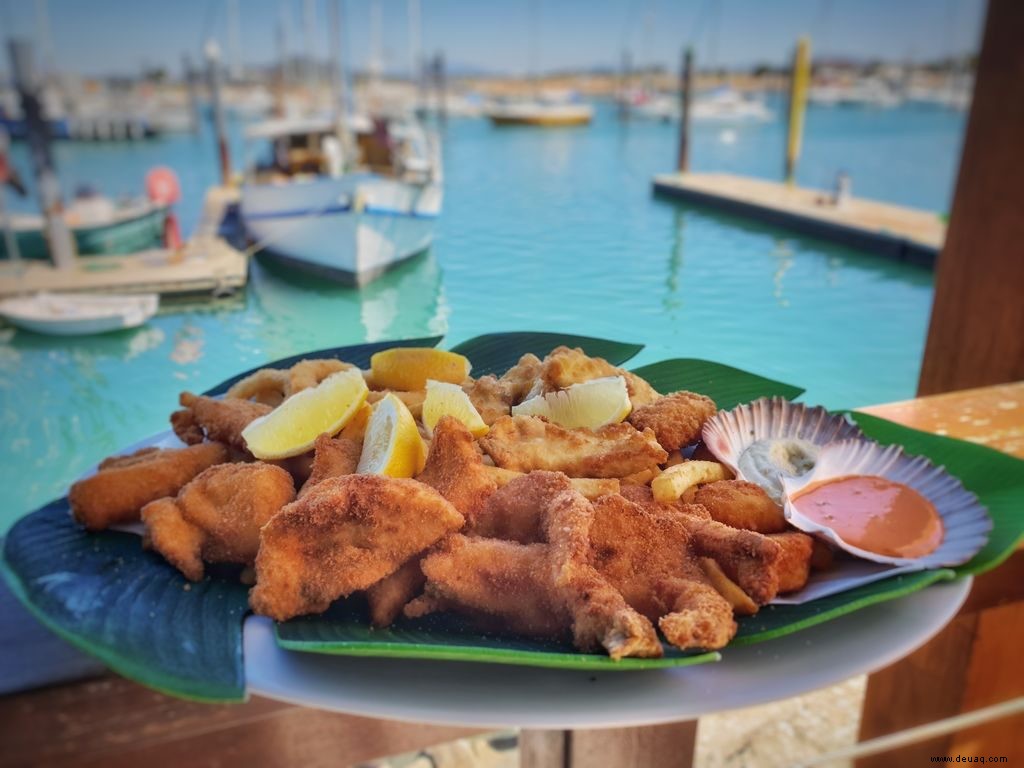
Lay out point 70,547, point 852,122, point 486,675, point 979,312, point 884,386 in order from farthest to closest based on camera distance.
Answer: point 852,122, point 884,386, point 979,312, point 70,547, point 486,675

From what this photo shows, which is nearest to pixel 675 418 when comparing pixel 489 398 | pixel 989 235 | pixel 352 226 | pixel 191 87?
pixel 489 398

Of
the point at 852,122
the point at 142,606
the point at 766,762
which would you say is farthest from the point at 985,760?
the point at 852,122

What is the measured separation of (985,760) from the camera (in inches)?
72.0

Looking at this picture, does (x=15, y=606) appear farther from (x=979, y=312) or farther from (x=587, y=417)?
(x=979, y=312)

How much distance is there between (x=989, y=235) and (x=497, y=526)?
159 centimetres

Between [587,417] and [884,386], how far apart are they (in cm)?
243

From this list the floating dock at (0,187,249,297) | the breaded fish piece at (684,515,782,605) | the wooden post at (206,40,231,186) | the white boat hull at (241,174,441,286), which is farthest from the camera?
the wooden post at (206,40,231,186)

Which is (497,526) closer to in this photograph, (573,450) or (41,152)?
(573,450)

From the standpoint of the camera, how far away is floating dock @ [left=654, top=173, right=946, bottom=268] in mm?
3766

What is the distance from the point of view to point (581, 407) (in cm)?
88

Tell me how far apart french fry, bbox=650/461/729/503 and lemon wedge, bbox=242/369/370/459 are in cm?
33

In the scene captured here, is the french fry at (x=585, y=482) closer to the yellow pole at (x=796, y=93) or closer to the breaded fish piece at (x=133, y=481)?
the breaded fish piece at (x=133, y=481)

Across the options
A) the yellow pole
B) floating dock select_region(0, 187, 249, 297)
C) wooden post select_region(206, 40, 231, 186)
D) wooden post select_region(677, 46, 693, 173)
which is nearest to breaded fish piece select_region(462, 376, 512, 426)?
floating dock select_region(0, 187, 249, 297)

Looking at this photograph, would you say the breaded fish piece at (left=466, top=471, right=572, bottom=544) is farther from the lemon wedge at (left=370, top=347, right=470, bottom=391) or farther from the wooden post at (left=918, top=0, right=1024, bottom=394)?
the wooden post at (left=918, top=0, right=1024, bottom=394)
